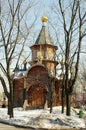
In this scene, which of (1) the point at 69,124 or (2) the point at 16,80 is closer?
(1) the point at 69,124

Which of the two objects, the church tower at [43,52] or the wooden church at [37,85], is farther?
the church tower at [43,52]

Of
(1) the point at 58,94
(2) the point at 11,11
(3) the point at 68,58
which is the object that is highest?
(2) the point at 11,11

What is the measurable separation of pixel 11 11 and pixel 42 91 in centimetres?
2114

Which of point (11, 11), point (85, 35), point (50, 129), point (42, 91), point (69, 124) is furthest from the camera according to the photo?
point (42, 91)

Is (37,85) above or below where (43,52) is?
below

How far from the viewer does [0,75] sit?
2245 centimetres

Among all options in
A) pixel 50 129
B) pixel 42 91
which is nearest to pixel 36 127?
pixel 50 129

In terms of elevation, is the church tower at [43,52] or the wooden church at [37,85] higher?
the church tower at [43,52]

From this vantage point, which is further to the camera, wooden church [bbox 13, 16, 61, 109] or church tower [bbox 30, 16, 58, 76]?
church tower [bbox 30, 16, 58, 76]

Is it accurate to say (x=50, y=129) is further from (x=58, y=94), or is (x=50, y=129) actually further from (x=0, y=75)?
(x=58, y=94)

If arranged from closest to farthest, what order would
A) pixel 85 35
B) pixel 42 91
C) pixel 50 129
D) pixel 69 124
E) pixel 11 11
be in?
1. pixel 50 129
2. pixel 69 124
3. pixel 85 35
4. pixel 11 11
5. pixel 42 91

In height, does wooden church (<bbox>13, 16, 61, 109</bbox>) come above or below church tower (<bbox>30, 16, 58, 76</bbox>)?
below

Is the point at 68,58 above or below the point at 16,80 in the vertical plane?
above

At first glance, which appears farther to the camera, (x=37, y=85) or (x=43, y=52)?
(x=43, y=52)
